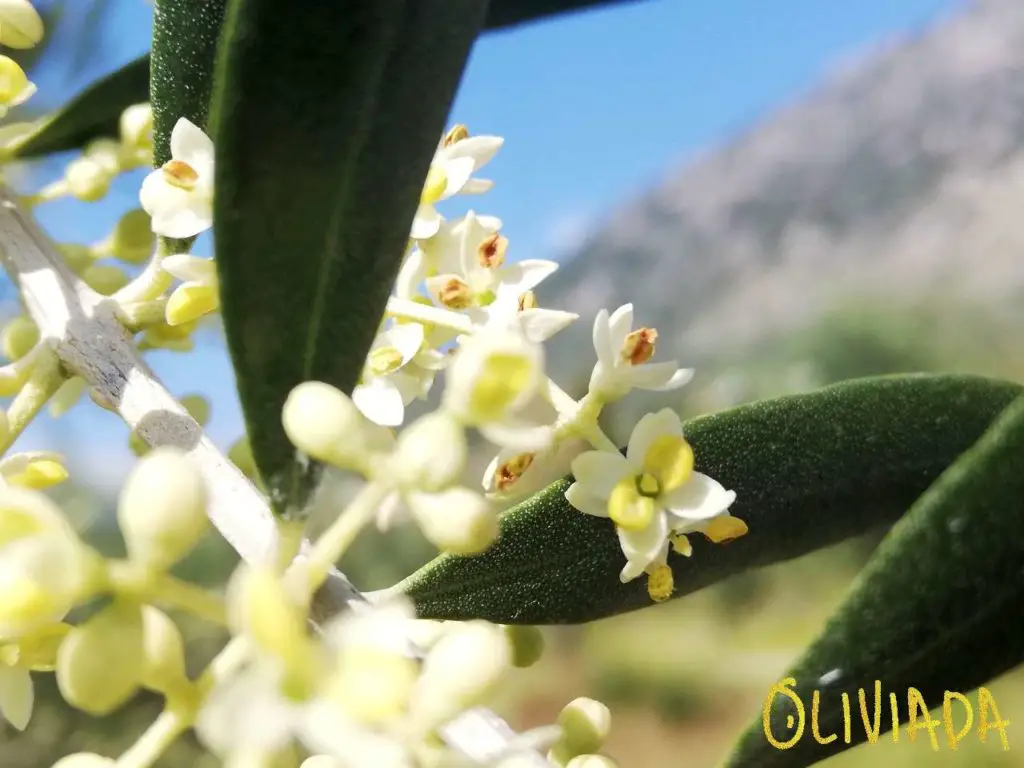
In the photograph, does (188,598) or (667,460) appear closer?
(188,598)

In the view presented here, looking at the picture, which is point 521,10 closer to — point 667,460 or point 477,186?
point 477,186

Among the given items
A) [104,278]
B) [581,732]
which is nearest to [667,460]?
[581,732]

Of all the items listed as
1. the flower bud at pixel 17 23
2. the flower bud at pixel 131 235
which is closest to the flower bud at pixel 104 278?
the flower bud at pixel 131 235

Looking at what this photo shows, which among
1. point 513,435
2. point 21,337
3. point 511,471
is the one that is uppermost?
point 513,435

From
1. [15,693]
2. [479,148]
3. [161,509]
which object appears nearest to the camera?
[161,509]

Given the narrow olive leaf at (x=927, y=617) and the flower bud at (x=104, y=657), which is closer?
the flower bud at (x=104, y=657)

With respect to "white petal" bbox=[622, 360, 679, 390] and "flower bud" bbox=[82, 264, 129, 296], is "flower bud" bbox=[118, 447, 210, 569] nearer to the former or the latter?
"white petal" bbox=[622, 360, 679, 390]

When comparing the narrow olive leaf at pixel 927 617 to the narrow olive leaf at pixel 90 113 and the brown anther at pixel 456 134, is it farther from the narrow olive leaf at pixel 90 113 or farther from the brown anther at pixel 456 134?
the narrow olive leaf at pixel 90 113
